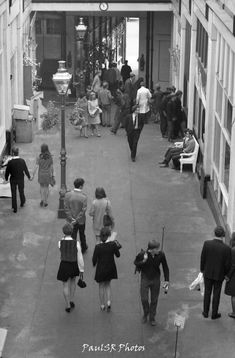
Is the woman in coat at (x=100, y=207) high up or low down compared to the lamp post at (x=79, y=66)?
down

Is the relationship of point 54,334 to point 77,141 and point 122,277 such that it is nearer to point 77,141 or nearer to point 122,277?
point 122,277

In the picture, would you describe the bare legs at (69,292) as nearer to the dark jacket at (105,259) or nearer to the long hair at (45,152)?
the dark jacket at (105,259)

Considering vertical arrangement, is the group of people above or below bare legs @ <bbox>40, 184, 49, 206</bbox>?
above

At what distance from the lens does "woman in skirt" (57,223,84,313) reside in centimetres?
1401

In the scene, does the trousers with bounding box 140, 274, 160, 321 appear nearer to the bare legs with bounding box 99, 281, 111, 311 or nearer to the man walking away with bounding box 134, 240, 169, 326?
the man walking away with bounding box 134, 240, 169, 326

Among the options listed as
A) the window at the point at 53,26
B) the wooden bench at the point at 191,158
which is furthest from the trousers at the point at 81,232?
the window at the point at 53,26

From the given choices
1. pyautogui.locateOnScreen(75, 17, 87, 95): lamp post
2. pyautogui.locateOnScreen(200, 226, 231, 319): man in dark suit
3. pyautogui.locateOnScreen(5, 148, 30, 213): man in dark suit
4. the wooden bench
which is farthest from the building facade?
pyautogui.locateOnScreen(75, 17, 87, 95): lamp post

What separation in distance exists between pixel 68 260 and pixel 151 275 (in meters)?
1.32

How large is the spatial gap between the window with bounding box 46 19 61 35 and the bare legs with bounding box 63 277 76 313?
21.2 meters

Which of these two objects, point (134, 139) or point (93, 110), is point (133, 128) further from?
point (93, 110)

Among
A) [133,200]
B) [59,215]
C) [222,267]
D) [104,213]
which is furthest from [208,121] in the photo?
[222,267]

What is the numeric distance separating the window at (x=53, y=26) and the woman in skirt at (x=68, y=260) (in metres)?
21.3

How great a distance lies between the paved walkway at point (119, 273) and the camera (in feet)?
44.1

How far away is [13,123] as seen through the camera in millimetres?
25891
